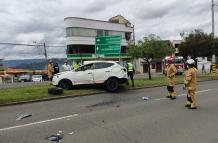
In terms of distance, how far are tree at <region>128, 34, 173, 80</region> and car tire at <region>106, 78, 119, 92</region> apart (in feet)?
40.7

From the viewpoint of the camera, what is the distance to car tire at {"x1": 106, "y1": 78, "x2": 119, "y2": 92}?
19234 mm

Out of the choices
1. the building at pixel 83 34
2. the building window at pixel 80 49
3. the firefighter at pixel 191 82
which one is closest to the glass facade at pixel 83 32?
the building at pixel 83 34

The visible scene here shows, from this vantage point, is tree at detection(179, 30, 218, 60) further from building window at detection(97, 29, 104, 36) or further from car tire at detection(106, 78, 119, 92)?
building window at detection(97, 29, 104, 36)

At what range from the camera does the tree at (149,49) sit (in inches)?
1239

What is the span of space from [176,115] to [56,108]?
4597 millimetres

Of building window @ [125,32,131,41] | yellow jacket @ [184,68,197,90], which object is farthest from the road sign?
building window @ [125,32,131,41]

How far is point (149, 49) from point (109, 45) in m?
7.81

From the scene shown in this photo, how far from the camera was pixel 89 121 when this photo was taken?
9.88m

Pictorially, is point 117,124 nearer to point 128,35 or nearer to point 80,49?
point 80,49

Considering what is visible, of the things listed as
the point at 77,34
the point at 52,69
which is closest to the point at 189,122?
the point at 52,69

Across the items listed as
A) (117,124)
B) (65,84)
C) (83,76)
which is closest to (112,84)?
(83,76)

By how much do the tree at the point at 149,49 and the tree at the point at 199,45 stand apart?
623 centimetres

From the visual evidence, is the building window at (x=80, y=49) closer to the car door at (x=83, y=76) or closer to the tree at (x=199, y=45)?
the tree at (x=199, y=45)

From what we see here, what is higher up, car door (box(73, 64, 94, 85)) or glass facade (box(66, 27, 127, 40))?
glass facade (box(66, 27, 127, 40))
